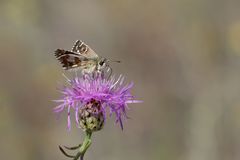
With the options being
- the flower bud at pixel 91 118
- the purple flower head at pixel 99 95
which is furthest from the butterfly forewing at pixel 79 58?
the flower bud at pixel 91 118

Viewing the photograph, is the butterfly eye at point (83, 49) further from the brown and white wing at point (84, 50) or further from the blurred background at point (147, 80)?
the blurred background at point (147, 80)

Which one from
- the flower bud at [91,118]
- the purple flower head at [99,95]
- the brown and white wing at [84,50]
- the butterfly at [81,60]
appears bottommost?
the flower bud at [91,118]

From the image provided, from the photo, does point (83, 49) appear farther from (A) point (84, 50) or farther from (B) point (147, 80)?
(B) point (147, 80)

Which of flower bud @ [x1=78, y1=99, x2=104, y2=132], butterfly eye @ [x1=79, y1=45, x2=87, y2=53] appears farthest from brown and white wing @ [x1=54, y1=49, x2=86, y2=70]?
flower bud @ [x1=78, y1=99, x2=104, y2=132]


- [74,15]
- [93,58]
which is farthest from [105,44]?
[93,58]

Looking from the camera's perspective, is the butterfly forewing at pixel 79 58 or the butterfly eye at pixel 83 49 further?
the butterfly eye at pixel 83 49

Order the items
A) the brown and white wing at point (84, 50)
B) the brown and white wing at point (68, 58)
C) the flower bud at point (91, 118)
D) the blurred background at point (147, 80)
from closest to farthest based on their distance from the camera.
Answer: the flower bud at point (91, 118), the brown and white wing at point (68, 58), the brown and white wing at point (84, 50), the blurred background at point (147, 80)

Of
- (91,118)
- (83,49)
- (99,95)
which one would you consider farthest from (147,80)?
(91,118)

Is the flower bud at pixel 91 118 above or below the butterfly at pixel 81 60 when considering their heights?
below
